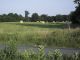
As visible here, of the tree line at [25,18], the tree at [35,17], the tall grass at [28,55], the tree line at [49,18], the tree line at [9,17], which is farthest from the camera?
the tree at [35,17]

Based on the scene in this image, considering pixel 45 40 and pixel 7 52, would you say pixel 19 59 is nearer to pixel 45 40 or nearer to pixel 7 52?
pixel 7 52

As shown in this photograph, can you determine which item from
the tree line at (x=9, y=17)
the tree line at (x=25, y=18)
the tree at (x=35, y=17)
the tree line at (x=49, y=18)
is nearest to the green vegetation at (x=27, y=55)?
the tree line at (x=49, y=18)

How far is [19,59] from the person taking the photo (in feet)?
27.0

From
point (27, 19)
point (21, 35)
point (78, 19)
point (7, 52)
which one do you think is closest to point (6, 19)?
point (27, 19)

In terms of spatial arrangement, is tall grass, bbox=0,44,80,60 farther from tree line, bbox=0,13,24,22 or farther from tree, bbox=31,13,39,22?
tree, bbox=31,13,39,22

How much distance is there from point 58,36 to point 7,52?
61.1 ft

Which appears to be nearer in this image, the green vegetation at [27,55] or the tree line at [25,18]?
the green vegetation at [27,55]

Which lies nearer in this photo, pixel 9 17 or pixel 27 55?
pixel 27 55

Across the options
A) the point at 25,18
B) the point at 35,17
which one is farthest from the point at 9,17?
the point at 35,17

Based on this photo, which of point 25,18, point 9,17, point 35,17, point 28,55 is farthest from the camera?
point 25,18

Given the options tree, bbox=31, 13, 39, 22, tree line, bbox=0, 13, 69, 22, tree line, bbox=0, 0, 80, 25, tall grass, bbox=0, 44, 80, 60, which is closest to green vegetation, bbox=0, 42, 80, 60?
tall grass, bbox=0, 44, 80, 60

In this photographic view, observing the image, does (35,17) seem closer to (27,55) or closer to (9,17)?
(9,17)

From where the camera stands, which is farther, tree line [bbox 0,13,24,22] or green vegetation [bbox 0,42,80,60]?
tree line [bbox 0,13,24,22]

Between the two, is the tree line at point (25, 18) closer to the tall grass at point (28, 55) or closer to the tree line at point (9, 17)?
the tree line at point (9, 17)
